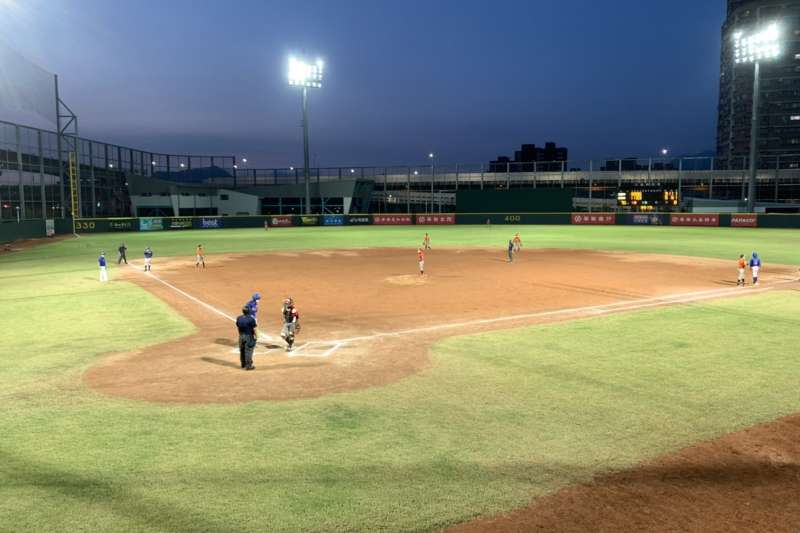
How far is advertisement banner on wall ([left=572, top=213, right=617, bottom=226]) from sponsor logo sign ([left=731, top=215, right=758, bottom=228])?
46.3 feet

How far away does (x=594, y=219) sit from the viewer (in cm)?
7550

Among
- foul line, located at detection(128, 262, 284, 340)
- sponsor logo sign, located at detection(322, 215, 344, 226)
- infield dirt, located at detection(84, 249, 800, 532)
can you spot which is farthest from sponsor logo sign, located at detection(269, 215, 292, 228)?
foul line, located at detection(128, 262, 284, 340)

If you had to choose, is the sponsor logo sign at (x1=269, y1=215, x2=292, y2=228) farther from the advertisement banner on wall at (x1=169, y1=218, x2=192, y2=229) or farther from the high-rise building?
the high-rise building

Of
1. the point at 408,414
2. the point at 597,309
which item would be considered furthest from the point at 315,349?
the point at 597,309

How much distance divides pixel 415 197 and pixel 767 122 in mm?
120726

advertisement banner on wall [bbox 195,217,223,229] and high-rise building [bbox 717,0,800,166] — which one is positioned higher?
high-rise building [bbox 717,0,800,166]

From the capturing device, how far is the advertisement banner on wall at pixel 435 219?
80438mm

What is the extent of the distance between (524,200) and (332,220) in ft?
92.7

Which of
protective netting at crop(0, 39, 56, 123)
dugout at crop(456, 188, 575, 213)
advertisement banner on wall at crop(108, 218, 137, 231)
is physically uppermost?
protective netting at crop(0, 39, 56, 123)

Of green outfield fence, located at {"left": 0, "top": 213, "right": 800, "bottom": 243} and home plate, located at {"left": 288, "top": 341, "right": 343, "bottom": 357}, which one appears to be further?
green outfield fence, located at {"left": 0, "top": 213, "right": 800, "bottom": 243}

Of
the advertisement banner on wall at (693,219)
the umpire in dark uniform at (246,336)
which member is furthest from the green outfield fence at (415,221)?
the umpire in dark uniform at (246,336)

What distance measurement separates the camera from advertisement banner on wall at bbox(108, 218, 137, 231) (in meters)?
67.9

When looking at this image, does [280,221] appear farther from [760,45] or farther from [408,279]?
[760,45]

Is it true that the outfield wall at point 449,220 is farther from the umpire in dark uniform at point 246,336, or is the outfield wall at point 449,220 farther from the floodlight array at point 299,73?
the umpire in dark uniform at point 246,336
